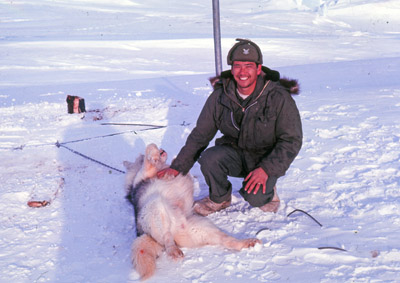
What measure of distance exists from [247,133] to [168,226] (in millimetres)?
981

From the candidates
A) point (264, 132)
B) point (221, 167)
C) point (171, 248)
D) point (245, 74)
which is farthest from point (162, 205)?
point (245, 74)

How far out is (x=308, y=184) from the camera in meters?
3.77

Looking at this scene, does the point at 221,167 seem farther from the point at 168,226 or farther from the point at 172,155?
the point at 172,155

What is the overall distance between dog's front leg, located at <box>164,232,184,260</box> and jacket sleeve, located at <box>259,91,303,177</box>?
884 mm

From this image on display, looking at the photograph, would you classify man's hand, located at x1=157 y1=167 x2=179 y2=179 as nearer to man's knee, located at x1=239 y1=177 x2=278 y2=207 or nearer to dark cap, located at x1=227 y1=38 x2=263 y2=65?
man's knee, located at x1=239 y1=177 x2=278 y2=207

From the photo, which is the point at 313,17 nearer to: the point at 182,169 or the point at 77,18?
the point at 77,18

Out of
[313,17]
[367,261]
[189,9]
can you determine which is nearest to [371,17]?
[313,17]

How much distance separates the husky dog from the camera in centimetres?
270

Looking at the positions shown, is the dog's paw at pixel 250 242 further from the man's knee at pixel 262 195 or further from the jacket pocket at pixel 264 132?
the jacket pocket at pixel 264 132

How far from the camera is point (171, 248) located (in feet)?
9.02

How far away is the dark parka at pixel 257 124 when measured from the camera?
3031 millimetres

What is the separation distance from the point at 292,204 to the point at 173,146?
2.22 meters

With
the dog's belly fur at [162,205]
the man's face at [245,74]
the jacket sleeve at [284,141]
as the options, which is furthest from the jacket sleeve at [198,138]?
the jacket sleeve at [284,141]

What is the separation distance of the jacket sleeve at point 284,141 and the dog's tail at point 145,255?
1014mm
